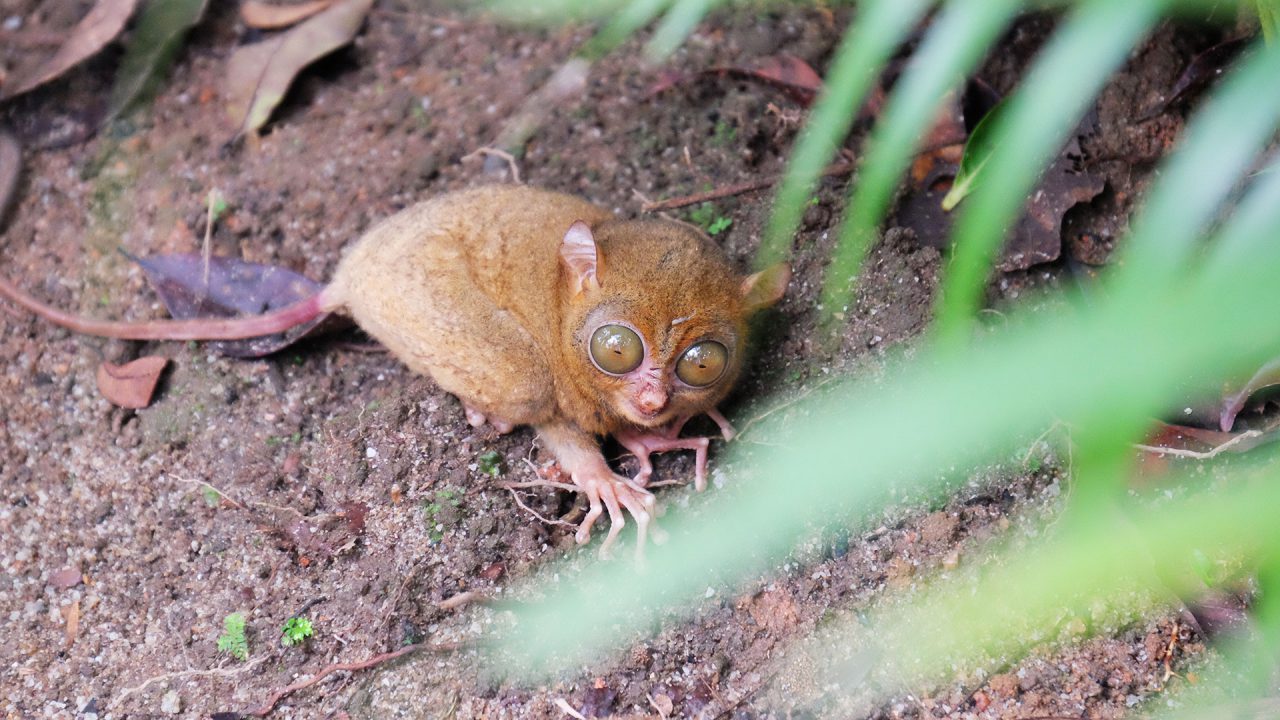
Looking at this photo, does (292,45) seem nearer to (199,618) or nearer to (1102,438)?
(199,618)

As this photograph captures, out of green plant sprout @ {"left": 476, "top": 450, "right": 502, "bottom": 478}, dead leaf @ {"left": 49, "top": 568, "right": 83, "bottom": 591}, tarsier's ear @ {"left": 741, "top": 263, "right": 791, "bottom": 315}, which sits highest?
tarsier's ear @ {"left": 741, "top": 263, "right": 791, "bottom": 315}

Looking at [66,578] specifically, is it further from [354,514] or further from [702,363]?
[702,363]

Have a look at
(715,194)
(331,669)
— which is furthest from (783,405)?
(331,669)

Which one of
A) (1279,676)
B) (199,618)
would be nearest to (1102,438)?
(1279,676)

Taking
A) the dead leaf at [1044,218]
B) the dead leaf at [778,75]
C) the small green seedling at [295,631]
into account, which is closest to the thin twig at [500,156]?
the dead leaf at [778,75]

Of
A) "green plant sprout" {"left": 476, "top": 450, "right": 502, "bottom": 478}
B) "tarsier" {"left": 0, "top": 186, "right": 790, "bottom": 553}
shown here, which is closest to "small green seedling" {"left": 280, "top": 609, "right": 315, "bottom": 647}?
"green plant sprout" {"left": 476, "top": 450, "right": 502, "bottom": 478}

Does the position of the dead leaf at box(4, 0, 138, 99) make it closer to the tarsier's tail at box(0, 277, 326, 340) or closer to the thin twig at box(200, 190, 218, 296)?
the thin twig at box(200, 190, 218, 296)
